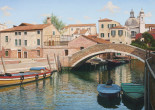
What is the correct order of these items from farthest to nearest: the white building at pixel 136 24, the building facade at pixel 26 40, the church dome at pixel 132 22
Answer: the church dome at pixel 132 22, the white building at pixel 136 24, the building facade at pixel 26 40

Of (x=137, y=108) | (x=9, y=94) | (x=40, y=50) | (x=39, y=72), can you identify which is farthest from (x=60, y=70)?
(x=137, y=108)

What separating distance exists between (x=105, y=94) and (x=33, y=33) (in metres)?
24.3

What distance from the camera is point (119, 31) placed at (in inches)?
1881

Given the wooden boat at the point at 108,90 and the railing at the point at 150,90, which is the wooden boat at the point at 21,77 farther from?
the railing at the point at 150,90

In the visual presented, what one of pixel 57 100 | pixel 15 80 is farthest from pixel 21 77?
pixel 57 100

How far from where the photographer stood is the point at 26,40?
36.2 metres

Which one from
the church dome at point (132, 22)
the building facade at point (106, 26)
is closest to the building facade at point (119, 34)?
the building facade at point (106, 26)

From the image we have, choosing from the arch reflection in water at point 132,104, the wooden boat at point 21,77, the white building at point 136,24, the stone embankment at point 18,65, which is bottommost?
the arch reflection in water at point 132,104

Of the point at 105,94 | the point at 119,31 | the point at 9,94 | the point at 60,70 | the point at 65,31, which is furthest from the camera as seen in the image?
the point at 65,31

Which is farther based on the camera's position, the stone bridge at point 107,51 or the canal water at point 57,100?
the stone bridge at point 107,51

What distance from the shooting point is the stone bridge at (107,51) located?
2483 centimetres

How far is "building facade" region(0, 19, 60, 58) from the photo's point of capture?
1387 inches

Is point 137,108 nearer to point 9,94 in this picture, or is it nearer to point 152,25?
point 9,94

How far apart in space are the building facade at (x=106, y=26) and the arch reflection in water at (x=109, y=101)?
127ft
